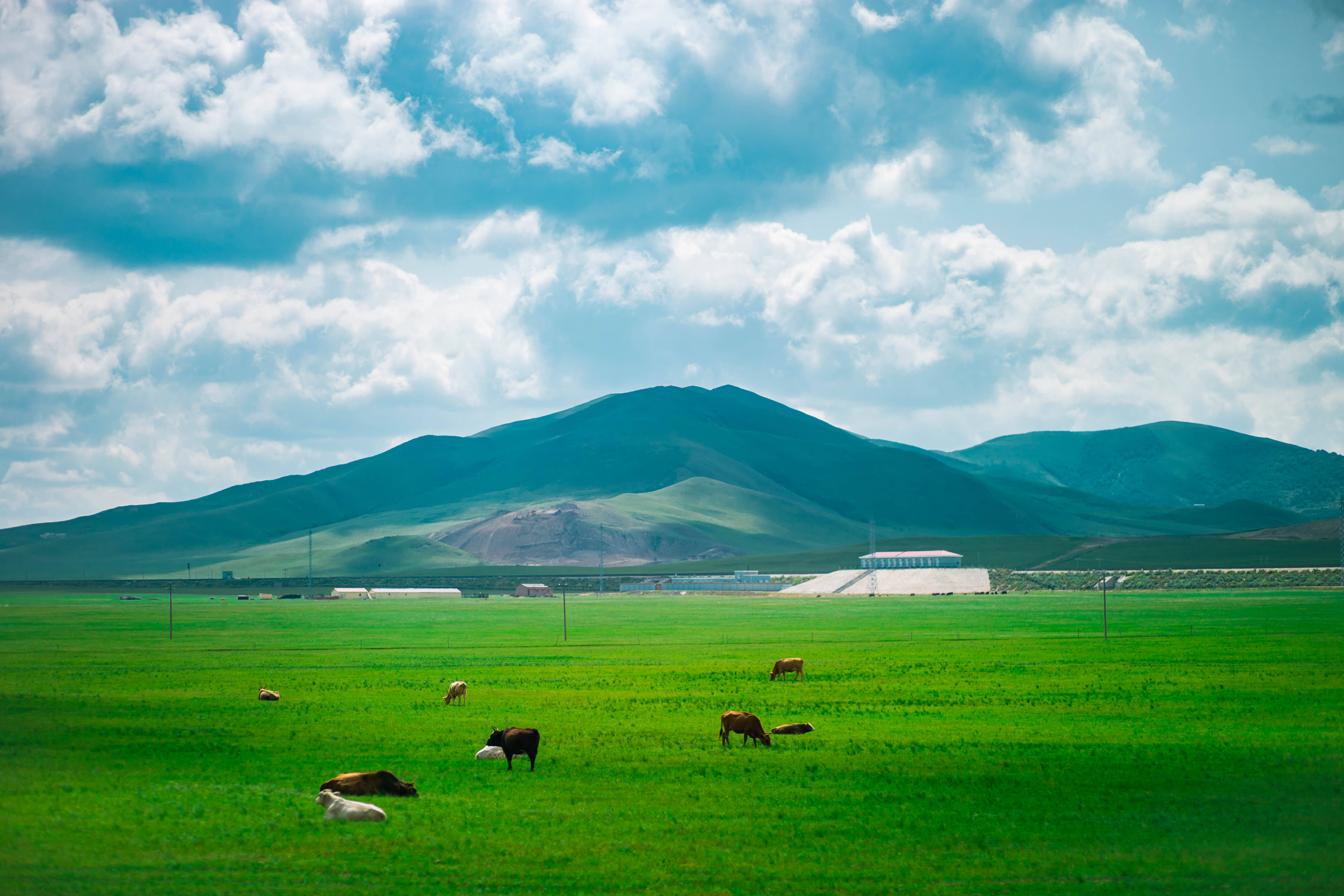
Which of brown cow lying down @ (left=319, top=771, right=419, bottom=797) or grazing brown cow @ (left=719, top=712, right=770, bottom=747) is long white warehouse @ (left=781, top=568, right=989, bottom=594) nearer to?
grazing brown cow @ (left=719, top=712, right=770, bottom=747)

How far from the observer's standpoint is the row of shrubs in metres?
163

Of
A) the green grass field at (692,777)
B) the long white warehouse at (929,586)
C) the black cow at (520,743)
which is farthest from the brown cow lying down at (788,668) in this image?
the long white warehouse at (929,586)

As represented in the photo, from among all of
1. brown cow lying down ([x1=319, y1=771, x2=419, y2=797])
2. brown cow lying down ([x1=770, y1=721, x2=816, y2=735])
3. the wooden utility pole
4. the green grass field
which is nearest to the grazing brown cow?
the green grass field

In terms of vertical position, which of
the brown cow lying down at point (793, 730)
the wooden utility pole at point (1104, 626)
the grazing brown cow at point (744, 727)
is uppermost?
the grazing brown cow at point (744, 727)

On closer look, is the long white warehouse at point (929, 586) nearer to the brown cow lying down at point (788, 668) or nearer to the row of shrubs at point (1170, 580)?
the row of shrubs at point (1170, 580)

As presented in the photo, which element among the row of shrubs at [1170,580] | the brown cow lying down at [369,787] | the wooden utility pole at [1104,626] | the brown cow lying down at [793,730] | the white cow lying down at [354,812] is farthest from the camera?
the row of shrubs at [1170,580]

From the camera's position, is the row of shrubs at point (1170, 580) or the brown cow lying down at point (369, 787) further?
the row of shrubs at point (1170, 580)

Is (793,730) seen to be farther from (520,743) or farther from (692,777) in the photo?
(520,743)

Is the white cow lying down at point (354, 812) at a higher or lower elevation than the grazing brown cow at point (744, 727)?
higher

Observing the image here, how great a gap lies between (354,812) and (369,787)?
2.20 metres

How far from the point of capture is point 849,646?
73.4 metres

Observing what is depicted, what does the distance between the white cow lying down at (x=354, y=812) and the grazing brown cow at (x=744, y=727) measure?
11.6m

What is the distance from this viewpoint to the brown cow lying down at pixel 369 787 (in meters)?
22.9

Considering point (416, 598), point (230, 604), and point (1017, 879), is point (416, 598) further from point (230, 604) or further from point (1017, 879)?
point (1017, 879)
